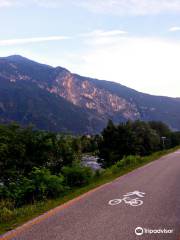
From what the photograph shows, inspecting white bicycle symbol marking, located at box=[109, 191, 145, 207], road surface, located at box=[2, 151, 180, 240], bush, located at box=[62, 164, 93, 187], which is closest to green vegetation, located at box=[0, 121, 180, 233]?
bush, located at box=[62, 164, 93, 187]

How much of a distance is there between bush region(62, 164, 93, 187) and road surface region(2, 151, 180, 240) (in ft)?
10.9

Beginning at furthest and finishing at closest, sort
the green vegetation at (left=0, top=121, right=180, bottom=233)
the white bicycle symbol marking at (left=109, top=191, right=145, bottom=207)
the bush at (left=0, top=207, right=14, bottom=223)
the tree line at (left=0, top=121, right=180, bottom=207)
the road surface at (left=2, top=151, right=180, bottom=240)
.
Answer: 1. the tree line at (left=0, top=121, right=180, bottom=207)
2. the green vegetation at (left=0, top=121, right=180, bottom=233)
3. the white bicycle symbol marking at (left=109, top=191, right=145, bottom=207)
4. the bush at (left=0, top=207, right=14, bottom=223)
5. the road surface at (left=2, top=151, right=180, bottom=240)

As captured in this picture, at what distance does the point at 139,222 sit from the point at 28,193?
16.6 ft

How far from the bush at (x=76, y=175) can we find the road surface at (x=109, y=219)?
10.9 ft

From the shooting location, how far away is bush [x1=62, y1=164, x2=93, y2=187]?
15.1 meters

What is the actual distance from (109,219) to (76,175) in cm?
722

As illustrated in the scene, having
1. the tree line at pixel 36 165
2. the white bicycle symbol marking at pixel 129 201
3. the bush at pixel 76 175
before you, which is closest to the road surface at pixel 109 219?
the white bicycle symbol marking at pixel 129 201

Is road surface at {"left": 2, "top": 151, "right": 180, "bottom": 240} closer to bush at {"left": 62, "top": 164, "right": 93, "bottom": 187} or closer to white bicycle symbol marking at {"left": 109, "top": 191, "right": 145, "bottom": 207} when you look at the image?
white bicycle symbol marking at {"left": 109, "top": 191, "right": 145, "bottom": 207}

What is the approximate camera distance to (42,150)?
1529 centimetres

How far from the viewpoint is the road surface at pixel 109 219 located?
7.05m

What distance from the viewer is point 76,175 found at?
50.5 feet

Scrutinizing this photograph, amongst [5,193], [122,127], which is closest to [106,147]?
[122,127]

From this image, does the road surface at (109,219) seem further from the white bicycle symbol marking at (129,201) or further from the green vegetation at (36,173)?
the green vegetation at (36,173)

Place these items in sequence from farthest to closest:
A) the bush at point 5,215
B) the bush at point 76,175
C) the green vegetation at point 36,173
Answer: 1. the bush at point 76,175
2. the green vegetation at point 36,173
3. the bush at point 5,215
